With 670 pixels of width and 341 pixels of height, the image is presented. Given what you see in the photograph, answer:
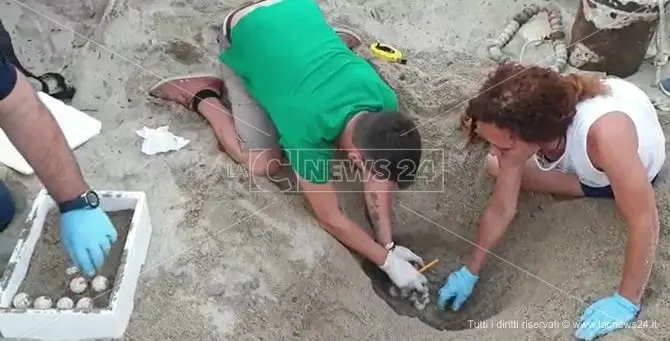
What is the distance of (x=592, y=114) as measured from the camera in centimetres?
199

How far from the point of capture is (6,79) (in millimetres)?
1809

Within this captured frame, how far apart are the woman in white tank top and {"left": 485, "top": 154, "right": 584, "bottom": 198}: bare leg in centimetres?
12

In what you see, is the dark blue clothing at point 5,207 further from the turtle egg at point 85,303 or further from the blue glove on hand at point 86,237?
the turtle egg at point 85,303

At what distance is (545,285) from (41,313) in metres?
1.22

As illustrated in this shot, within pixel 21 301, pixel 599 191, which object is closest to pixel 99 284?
pixel 21 301

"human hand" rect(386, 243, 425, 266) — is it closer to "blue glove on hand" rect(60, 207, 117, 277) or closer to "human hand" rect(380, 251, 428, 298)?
"human hand" rect(380, 251, 428, 298)

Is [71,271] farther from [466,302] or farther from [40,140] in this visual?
[466,302]

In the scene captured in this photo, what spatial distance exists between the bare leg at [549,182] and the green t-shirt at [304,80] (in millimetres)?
422

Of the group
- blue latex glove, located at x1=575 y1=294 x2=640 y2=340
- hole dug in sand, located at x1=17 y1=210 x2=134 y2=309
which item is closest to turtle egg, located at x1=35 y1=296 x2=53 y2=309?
hole dug in sand, located at x1=17 y1=210 x2=134 y2=309

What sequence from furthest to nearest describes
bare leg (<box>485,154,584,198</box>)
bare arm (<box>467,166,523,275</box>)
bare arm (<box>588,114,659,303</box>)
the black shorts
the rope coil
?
1. the rope coil
2. bare leg (<box>485,154,584,198</box>)
3. bare arm (<box>467,166,523,275</box>)
4. bare arm (<box>588,114,659,303</box>)
5. the black shorts

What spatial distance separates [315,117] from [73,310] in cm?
78

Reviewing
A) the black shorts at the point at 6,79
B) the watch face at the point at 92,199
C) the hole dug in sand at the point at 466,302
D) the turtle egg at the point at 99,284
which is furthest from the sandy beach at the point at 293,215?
the black shorts at the point at 6,79

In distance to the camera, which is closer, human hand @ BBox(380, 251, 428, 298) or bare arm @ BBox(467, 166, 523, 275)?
bare arm @ BBox(467, 166, 523, 275)

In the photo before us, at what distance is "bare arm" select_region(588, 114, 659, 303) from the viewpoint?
1.92 m
